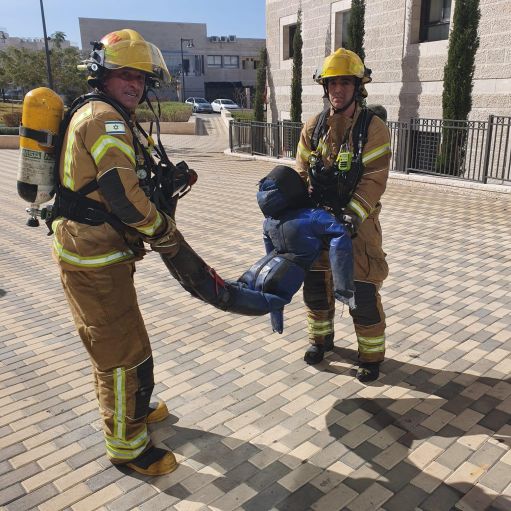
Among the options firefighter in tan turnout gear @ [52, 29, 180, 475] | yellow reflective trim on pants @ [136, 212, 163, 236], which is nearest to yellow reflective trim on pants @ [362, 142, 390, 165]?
firefighter in tan turnout gear @ [52, 29, 180, 475]

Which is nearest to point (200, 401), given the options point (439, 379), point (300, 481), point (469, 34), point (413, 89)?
point (300, 481)

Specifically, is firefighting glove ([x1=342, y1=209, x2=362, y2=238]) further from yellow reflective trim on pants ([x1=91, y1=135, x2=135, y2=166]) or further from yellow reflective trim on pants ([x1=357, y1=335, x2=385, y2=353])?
yellow reflective trim on pants ([x1=91, y1=135, x2=135, y2=166])

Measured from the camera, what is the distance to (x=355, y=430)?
3105mm

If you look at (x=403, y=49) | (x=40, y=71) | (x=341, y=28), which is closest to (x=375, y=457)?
(x=403, y=49)

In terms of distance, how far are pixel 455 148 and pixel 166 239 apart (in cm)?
1115

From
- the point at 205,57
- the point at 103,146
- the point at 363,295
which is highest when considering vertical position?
the point at 205,57

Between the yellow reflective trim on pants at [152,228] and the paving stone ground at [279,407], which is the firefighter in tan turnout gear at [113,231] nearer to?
the yellow reflective trim on pants at [152,228]

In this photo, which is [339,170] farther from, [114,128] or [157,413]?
[157,413]

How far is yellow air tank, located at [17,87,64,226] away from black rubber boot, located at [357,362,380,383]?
2404mm

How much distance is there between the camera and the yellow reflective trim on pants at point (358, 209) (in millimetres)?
3279

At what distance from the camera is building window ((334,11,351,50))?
57.0ft

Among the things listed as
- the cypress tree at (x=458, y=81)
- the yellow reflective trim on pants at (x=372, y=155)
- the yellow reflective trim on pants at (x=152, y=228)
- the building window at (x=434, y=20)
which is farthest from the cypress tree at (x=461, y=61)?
the yellow reflective trim on pants at (x=152, y=228)

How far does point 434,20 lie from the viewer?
14125mm

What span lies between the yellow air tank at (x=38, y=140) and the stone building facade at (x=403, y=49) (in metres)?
12.1
